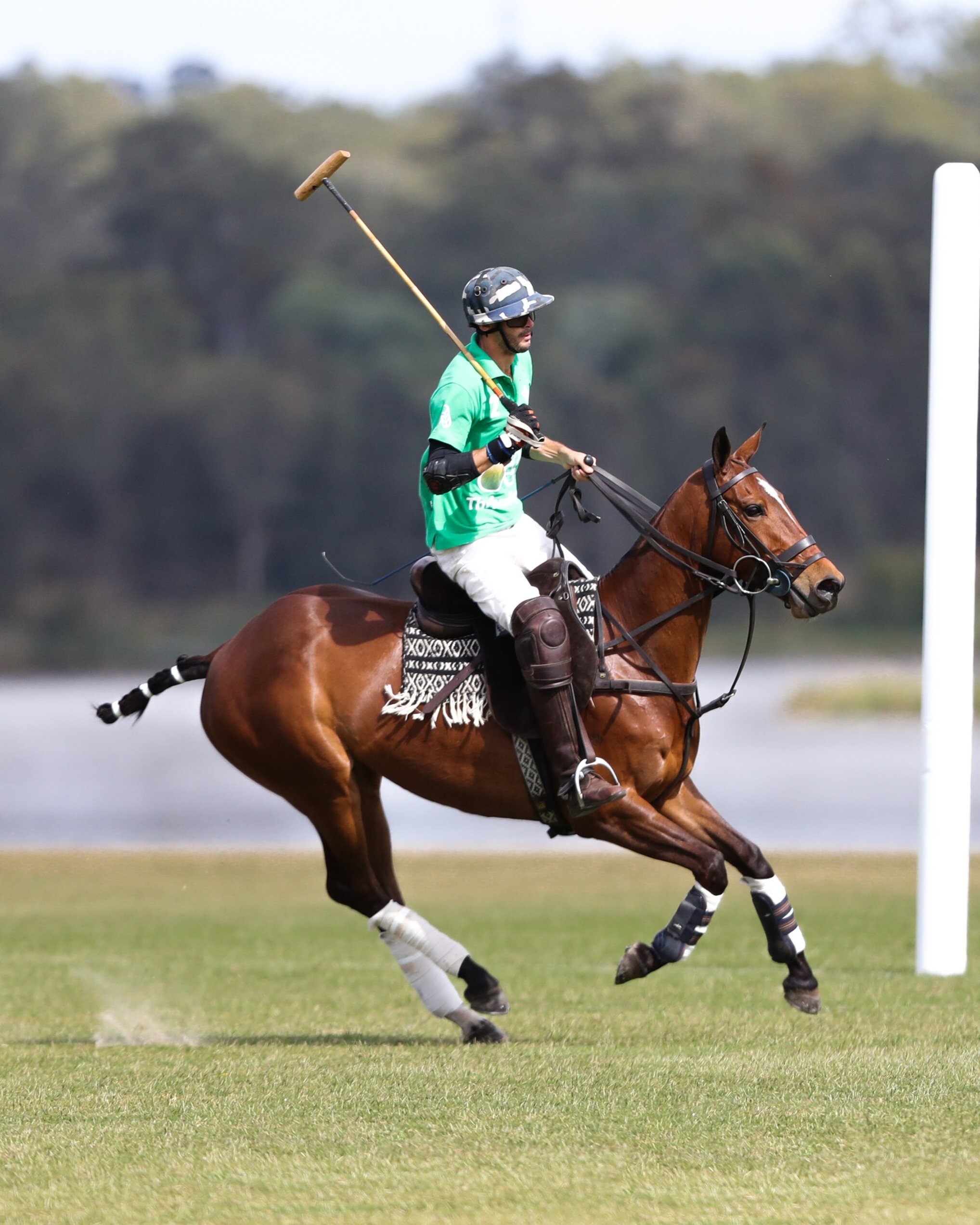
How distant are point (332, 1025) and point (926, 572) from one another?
360 cm

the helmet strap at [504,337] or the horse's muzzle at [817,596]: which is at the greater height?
the helmet strap at [504,337]

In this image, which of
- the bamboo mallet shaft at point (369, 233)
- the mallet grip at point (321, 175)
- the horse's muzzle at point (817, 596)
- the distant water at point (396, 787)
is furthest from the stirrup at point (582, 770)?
the distant water at point (396, 787)

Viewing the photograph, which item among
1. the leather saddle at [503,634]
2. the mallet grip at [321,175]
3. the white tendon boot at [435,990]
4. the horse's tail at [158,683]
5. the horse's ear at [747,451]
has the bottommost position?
the white tendon boot at [435,990]

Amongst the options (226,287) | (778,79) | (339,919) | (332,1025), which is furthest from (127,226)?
(332,1025)

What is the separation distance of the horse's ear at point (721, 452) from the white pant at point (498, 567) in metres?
0.71

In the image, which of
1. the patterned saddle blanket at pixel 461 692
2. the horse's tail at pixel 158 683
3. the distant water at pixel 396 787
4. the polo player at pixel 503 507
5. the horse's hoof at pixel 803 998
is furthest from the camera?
the distant water at pixel 396 787

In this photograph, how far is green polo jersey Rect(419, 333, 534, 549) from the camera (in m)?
7.51

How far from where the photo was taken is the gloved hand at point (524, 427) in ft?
23.9

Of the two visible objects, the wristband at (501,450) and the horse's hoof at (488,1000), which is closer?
the wristband at (501,450)

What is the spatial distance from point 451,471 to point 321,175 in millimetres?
1516

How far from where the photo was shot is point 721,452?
24.8 ft

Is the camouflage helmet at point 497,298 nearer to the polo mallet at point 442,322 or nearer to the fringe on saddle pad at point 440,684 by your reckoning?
the polo mallet at point 442,322

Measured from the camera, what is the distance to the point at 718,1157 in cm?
563

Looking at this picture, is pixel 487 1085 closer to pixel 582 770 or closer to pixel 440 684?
pixel 582 770
